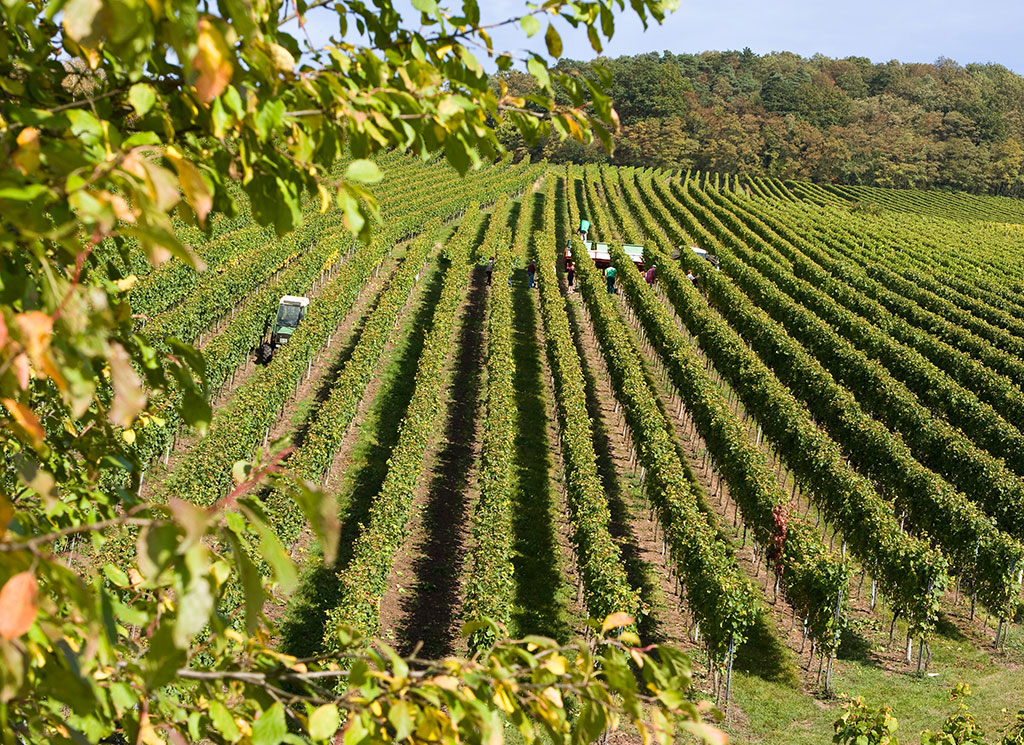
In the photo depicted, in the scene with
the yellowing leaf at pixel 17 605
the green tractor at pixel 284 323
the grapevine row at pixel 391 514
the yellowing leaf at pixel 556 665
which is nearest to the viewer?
the yellowing leaf at pixel 17 605

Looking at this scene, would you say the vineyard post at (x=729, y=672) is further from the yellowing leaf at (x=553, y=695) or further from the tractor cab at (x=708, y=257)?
the tractor cab at (x=708, y=257)

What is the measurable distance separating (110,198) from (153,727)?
60.7 inches

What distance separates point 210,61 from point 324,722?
50.2 inches

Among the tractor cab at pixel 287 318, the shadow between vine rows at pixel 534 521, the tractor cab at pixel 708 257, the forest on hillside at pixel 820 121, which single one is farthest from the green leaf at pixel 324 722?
the forest on hillside at pixel 820 121

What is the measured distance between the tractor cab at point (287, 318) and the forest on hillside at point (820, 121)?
67137 mm

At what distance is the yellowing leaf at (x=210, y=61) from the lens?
5.47 feet

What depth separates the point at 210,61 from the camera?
167cm

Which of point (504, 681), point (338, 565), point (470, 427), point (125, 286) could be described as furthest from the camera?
point (470, 427)

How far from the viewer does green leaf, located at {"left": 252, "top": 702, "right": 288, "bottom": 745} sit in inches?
82.7

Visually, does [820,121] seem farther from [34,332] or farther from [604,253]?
[34,332]

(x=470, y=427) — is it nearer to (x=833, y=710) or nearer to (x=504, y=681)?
(x=833, y=710)

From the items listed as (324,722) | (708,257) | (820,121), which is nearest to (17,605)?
(324,722)

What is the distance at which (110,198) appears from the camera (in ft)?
5.64

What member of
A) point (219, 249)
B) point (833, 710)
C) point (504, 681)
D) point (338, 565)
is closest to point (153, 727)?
point (504, 681)
